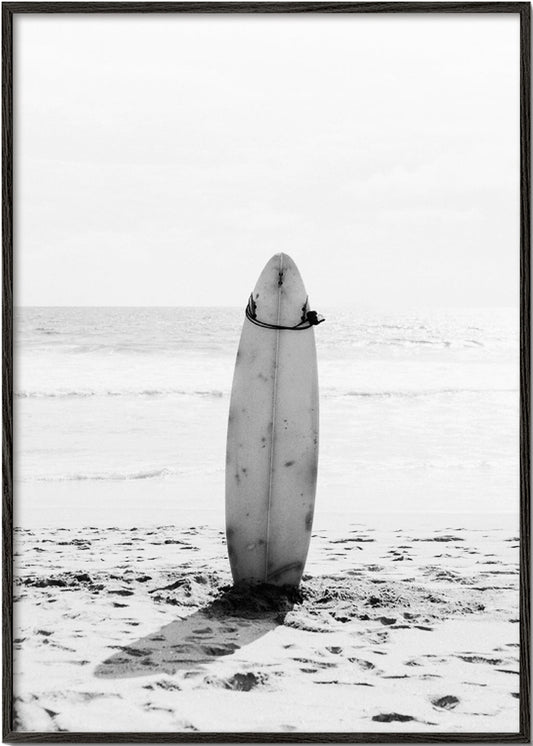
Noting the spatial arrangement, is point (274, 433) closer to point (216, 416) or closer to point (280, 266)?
point (280, 266)

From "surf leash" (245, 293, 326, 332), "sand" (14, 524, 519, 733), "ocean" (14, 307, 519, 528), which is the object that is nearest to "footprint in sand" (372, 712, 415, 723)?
"sand" (14, 524, 519, 733)

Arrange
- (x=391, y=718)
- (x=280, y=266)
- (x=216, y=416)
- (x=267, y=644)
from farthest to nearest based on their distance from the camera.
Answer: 1. (x=216, y=416)
2. (x=280, y=266)
3. (x=267, y=644)
4. (x=391, y=718)

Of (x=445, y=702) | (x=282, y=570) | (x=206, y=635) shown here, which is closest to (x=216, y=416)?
(x=282, y=570)

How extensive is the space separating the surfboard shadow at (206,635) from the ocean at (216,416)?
0.54 metres

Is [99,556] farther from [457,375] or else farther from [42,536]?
[457,375]

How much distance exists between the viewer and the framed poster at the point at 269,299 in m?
2.77

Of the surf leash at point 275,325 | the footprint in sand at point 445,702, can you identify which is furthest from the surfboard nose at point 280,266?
the footprint in sand at point 445,702

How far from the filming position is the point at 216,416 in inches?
328

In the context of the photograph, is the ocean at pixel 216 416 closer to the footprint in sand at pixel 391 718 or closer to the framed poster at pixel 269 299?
the framed poster at pixel 269 299

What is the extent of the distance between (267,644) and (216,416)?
5.40 meters

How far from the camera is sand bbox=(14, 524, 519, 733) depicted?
105 inches

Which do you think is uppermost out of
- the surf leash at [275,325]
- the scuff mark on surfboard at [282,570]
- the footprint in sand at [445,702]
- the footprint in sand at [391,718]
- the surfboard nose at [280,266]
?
the surfboard nose at [280,266]

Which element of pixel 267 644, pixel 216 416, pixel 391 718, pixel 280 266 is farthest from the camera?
pixel 216 416

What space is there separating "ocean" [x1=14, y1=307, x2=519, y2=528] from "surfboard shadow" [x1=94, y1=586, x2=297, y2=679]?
54 centimetres
